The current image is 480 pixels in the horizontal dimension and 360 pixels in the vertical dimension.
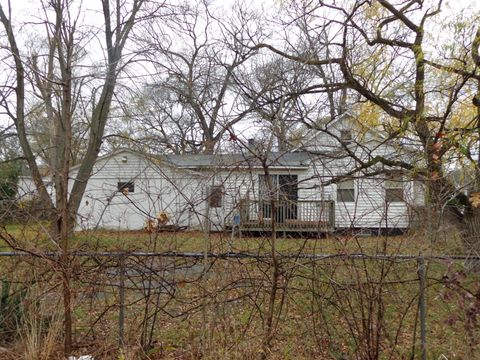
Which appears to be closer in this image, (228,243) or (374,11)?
(228,243)

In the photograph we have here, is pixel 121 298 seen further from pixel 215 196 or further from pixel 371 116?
pixel 371 116

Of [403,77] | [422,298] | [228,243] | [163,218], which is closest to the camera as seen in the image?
Answer: [422,298]

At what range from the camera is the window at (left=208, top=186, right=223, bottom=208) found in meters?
4.34

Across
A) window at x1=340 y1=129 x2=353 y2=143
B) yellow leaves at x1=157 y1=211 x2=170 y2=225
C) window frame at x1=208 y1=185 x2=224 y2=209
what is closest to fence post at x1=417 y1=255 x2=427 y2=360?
window frame at x1=208 y1=185 x2=224 y2=209

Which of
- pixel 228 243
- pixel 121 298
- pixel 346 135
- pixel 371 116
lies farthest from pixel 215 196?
pixel 346 135

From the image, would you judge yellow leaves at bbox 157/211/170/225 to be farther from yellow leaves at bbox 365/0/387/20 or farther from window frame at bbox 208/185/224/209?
yellow leaves at bbox 365/0/387/20

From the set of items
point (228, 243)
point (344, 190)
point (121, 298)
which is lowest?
point (121, 298)

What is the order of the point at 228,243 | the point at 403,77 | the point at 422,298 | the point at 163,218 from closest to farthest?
1. the point at 422,298
2. the point at 163,218
3. the point at 228,243
4. the point at 403,77

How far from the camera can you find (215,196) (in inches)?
173

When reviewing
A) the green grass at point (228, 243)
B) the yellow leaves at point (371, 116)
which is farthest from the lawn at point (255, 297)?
the yellow leaves at point (371, 116)

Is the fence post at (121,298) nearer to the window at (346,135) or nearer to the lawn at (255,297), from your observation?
the lawn at (255,297)

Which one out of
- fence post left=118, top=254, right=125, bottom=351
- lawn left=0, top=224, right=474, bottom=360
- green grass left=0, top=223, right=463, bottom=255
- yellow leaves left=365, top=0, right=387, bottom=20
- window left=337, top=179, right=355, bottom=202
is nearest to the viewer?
lawn left=0, top=224, right=474, bottom=360

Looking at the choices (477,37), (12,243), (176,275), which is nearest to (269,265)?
(176,275)

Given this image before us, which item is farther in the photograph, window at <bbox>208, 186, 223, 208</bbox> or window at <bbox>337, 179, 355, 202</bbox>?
window at <bbox>337, 179, 355, 202</bbox>
